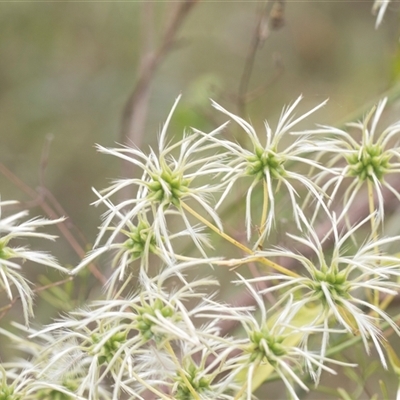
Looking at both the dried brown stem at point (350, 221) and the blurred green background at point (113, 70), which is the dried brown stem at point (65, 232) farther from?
the blurred green background at point (113, 70)

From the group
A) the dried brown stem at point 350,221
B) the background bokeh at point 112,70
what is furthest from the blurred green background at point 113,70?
the dried brown stem at point 350,221

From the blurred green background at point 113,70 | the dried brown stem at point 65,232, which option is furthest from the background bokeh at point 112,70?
the dried brown stem at point 65,232

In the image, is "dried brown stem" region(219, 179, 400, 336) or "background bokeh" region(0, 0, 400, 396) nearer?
"dried brown stem" region(219, 179, 400, 336)

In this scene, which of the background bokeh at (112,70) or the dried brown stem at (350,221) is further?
the background bokeh at (112,70)

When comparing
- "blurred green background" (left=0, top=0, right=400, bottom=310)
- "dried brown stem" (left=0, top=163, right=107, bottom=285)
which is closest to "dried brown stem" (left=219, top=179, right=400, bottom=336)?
"dried brown stem" (left=0, top=163, right=107, bottom=285)

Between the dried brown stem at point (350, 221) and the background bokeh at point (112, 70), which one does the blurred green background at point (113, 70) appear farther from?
the dried brown stem at point (350, 221)

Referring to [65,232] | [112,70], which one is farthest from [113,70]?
[65,232]

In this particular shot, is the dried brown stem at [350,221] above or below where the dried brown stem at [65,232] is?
above

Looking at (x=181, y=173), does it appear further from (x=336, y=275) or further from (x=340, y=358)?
(x=340, y=358)

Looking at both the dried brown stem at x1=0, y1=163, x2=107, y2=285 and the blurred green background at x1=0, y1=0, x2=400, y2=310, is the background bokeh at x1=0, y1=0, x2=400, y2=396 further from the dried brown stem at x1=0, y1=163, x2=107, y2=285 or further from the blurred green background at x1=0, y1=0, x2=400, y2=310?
the dried brown stem at x1=0, y1=163, x2=107, y2=285

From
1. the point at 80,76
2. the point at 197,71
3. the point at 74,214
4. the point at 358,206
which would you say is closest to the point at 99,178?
the point at 74,214
